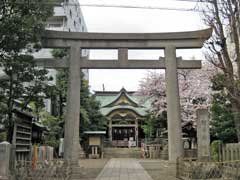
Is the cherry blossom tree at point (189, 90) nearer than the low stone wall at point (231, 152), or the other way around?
the low stone wall at point (231, 152)

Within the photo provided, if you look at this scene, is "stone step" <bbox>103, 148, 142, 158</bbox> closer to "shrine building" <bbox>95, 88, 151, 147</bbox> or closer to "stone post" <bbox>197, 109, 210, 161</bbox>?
"shrine building" <bbox>95, 88, 151, 147</bbox>

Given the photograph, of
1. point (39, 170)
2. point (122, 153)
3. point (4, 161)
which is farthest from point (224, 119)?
point (122, 153)

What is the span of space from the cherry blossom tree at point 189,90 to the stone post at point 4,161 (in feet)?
62.1

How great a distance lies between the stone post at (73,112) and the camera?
14.9m

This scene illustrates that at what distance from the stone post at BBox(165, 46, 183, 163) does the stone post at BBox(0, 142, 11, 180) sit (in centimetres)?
775

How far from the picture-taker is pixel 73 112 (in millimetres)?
15250

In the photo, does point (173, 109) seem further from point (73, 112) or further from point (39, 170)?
point (39, 170)

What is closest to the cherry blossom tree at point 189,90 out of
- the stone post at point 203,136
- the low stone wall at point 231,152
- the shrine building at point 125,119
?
the shrine building at point 125,119

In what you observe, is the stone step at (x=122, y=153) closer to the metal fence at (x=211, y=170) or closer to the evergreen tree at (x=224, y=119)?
the evergreen tree at (x=224, y=119)

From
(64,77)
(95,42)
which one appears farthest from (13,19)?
(64,77)

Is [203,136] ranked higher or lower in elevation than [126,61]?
lower

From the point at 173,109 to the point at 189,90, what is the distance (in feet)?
40.7

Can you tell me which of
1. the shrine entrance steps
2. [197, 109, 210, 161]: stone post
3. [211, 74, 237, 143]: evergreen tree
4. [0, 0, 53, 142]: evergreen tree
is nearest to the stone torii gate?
[197, 109, 210, 161]: stone post

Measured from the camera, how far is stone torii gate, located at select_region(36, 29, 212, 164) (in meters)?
15.3
